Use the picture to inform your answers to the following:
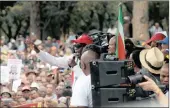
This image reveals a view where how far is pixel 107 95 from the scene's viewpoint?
14.1 ft

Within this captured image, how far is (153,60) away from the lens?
5.52 m

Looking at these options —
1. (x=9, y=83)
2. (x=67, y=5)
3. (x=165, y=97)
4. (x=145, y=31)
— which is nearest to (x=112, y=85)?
(x=165, y=97)

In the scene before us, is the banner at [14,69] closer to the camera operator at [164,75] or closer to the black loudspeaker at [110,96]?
the camera operator at [164,75]

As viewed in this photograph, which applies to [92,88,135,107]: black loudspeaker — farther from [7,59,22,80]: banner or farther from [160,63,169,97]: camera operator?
[7,59,22,80]: banner

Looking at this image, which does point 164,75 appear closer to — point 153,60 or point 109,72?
point 153,60

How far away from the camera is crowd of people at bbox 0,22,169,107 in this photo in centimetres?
458

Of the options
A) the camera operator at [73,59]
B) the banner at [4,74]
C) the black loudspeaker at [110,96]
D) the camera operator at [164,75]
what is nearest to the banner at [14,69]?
the banner at [4,74]

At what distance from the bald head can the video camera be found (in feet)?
2.14

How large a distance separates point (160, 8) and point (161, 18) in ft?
3.92

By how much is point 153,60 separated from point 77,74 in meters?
1.84

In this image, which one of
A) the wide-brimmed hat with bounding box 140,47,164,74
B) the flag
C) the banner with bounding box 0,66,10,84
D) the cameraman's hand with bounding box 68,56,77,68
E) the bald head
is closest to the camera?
the bald head

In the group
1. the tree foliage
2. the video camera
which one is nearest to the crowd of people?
the video camera

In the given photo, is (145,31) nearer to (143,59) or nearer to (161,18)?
(143,59)

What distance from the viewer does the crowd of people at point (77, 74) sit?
458 centimetres
